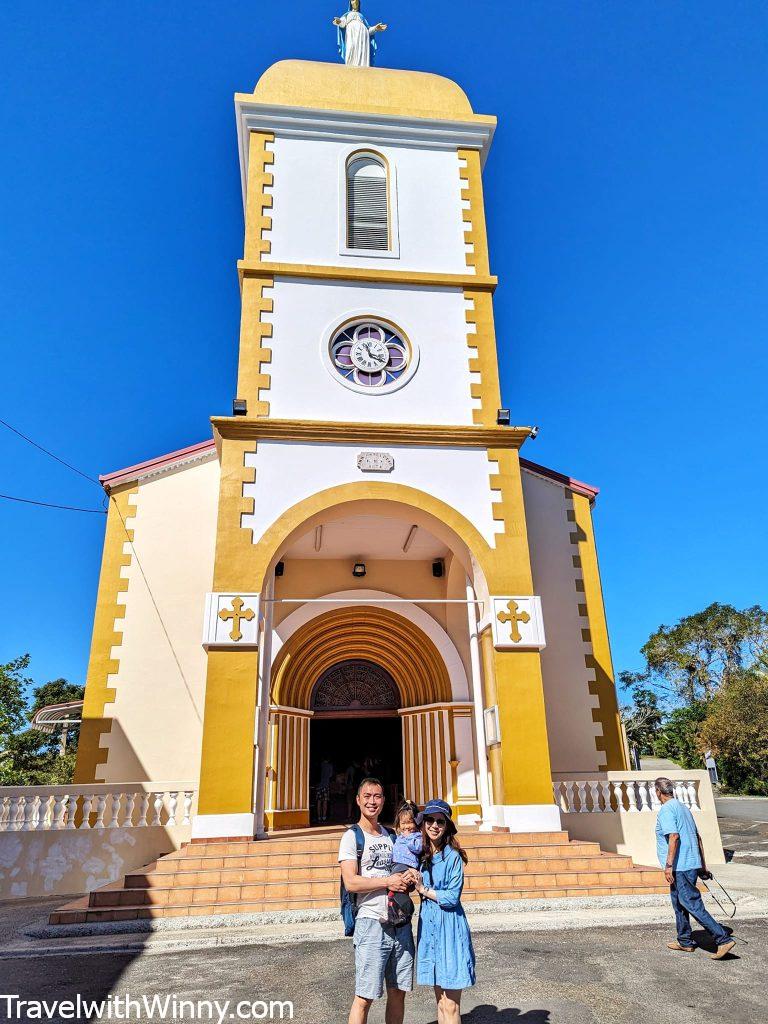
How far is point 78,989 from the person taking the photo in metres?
4.69

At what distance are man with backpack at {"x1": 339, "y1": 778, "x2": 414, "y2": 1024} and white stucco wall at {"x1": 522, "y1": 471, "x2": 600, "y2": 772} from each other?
849cm

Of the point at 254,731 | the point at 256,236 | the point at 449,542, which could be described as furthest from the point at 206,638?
the point at 256,236

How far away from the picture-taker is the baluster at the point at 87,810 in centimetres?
920

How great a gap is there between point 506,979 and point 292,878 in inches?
129

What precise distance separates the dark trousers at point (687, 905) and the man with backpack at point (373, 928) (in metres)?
3.06

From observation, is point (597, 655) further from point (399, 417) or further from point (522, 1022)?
point (522, 1022)

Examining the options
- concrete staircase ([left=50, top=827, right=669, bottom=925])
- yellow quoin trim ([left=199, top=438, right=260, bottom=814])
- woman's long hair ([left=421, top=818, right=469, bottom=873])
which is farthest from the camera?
yellow quoin trim ([left=199, top=438, right=260, bottom=814])

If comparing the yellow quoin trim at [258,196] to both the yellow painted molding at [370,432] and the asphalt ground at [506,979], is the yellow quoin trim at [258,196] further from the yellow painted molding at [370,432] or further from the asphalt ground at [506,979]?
the asphalt ground at [506,979]

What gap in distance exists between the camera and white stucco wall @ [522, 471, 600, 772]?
1143 cm

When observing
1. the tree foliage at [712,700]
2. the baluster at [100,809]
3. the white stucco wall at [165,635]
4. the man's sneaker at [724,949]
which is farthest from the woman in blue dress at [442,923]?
the tree foliage at [712,700]

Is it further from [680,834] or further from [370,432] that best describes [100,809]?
[680,834]

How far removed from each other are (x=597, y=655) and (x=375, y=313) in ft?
22.6

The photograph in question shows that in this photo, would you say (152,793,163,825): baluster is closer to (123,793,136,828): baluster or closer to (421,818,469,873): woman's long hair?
(123,793,136,828): baluster

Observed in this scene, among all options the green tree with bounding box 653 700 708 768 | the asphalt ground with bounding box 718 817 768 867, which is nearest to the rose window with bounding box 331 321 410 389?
the asphalt ground with bounding box 718 817 768 867
